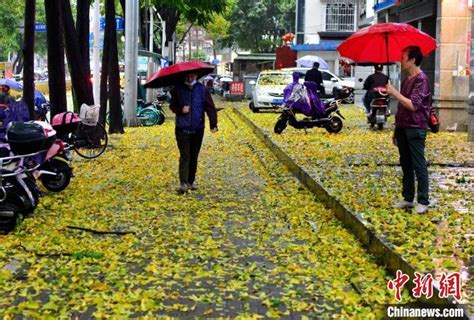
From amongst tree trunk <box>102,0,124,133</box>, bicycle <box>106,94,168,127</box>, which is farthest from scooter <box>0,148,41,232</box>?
bicycle <box>106,94,168,127</box>

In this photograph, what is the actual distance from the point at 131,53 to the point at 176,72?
12679 millimetres

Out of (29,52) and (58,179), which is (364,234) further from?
(29,52)

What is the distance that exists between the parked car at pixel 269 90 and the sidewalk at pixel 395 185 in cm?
939

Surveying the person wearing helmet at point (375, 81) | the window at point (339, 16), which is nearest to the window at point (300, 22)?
the window at point (339, 16)

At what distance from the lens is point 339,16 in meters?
54.3

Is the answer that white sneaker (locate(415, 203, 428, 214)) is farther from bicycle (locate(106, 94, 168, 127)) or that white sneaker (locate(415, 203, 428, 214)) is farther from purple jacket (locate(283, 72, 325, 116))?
bicycle (locate(106, 94, 168, 127))

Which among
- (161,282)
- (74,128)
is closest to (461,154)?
(74,128)

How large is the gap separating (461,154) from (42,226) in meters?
8.99

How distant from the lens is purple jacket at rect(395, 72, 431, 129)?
28.2ft

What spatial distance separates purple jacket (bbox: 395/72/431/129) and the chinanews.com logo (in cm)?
298

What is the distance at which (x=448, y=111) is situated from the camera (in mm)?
20156

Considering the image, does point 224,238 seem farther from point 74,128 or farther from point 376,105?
point 376,105

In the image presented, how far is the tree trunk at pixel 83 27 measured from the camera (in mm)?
17734

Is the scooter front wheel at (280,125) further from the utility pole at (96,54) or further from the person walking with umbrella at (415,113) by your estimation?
the person walking with umbrella at (415,113)
